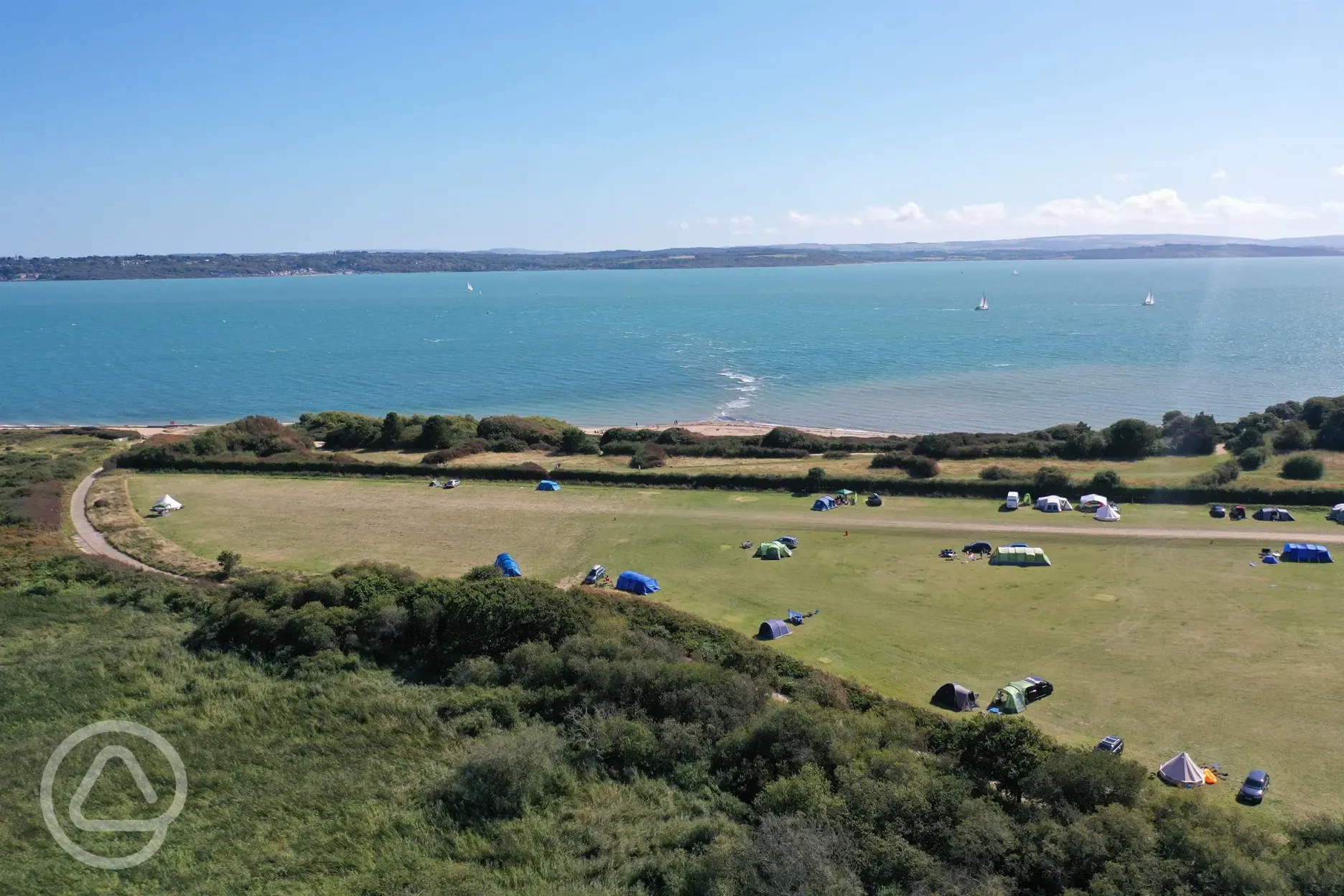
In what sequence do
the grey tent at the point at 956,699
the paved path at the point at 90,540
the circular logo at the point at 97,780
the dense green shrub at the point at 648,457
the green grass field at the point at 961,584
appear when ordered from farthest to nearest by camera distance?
the dense green shrub at the point at 648,457
the paved path at the point at 90,540
the grey tent at the point at 956,699
the green grass field at the point at 961,584
the circular logo at the point at 97,780

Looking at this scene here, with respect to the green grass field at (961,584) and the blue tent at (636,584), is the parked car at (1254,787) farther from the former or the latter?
the blue tent at (636,584)

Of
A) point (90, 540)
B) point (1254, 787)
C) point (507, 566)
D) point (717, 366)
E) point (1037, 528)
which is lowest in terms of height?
point (1254, 787)

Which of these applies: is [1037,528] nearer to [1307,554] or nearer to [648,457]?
[1307,554]

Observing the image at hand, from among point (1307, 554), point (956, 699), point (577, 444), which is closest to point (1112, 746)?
point (956, 699)

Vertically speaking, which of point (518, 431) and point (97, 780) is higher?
point (518, 431)

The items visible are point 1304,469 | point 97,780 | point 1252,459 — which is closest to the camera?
point 97,780

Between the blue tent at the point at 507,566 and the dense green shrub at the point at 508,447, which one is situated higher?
the dense green shrub at the point at 508,447

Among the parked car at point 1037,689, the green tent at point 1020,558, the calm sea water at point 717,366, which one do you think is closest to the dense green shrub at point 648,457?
the green tent at point 1020,558
